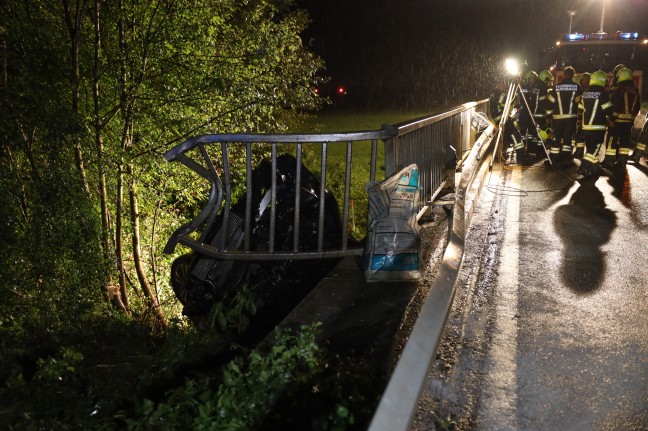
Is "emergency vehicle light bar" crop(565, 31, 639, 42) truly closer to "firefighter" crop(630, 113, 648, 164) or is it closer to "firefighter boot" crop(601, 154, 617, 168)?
"firefighter" crop(630, 113, 648, 164)

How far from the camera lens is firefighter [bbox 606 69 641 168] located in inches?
394

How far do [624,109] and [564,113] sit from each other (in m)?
0.99

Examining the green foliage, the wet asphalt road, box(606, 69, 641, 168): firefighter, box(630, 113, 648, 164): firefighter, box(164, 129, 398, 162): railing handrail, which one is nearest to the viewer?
the green foliage

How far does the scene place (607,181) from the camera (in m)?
9.45

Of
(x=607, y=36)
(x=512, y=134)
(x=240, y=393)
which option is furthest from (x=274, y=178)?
(x=607, y=36)

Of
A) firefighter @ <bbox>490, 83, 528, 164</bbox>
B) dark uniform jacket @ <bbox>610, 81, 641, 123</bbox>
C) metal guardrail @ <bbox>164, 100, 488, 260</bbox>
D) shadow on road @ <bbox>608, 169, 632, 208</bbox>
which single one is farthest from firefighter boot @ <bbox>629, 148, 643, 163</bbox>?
metal guardrail @ <bbox>164, 100, 488, 260</bbox>

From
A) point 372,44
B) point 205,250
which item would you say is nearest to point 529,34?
point 372,44

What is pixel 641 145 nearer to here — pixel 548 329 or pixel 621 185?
pixel 621 185

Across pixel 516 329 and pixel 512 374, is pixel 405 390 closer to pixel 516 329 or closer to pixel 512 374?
pixel 512 374

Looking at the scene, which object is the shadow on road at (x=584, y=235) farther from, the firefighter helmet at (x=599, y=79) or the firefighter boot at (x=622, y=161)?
the firefighter boot at (x=622, y=161)

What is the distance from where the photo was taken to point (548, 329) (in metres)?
4.01

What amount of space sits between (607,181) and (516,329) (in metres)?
6.50

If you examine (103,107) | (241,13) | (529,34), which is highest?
→ (529,34)

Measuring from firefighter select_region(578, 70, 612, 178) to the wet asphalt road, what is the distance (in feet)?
9.59
